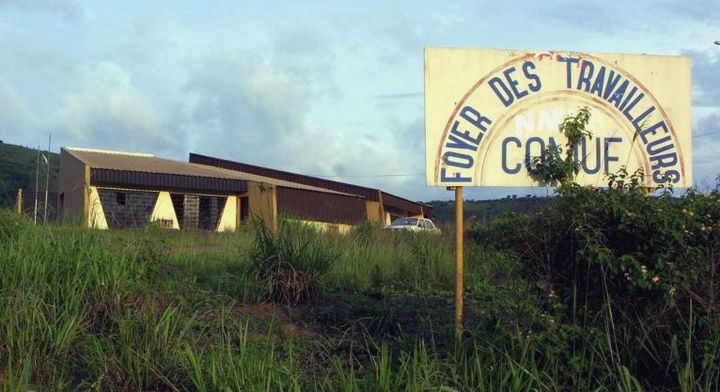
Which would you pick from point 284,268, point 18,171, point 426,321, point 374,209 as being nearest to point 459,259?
point 426,321

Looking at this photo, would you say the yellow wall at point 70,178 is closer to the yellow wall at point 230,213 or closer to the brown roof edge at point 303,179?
the yellow wall at point 230,213

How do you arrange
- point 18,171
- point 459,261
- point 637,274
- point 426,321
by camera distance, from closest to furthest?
point 637,274
point 459,261
point 426,321
point 18,171

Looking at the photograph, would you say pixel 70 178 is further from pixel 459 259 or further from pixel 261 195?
pixel 459 259

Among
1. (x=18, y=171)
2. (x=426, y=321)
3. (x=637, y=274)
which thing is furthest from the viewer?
(x=18, y=171)

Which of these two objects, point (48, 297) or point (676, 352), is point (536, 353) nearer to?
point (676, 352)

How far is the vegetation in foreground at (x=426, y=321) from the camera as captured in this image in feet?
14.7

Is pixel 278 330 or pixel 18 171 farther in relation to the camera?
pixel 18 171

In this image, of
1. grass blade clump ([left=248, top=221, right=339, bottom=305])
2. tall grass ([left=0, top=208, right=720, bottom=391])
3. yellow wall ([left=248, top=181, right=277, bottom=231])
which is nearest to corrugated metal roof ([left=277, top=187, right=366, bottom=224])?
yellow wall ([left=248, top=181, right=277, bottom=231])

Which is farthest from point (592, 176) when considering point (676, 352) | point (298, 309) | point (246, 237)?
point (246, 237)

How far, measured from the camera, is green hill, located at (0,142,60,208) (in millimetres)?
16000

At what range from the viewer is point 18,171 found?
52.9 m

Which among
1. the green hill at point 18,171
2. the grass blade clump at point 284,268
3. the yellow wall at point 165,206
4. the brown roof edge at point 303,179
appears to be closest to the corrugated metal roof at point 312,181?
the brown roof edge at point 303,179

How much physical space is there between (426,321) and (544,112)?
2101 mm

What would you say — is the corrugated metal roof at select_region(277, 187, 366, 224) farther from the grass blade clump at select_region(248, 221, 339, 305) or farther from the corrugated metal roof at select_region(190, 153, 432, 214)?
the grass blade clump at select_region(248, 221, 339, 305)
